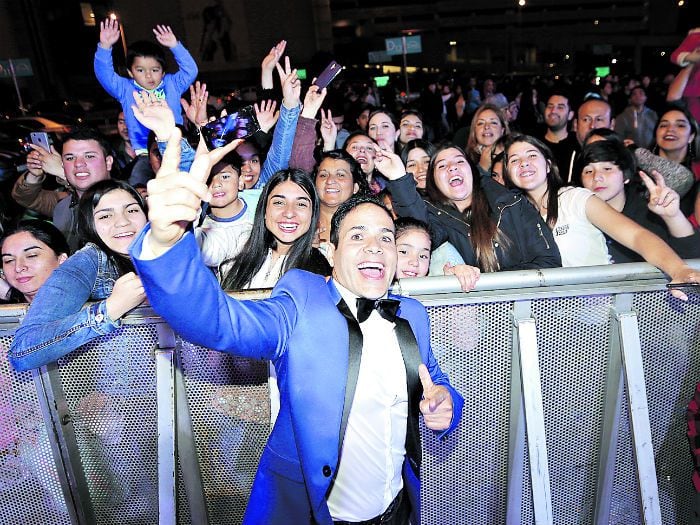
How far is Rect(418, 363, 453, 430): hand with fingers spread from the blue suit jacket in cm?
9

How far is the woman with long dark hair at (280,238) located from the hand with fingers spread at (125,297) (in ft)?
2.71

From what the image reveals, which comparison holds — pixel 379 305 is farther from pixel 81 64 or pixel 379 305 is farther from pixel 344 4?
Answer: pixel 344 4

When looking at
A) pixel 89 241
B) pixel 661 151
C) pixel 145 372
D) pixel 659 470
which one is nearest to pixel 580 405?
pixel 659 470

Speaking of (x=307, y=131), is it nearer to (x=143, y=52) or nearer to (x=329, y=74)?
(x=329, y=74)

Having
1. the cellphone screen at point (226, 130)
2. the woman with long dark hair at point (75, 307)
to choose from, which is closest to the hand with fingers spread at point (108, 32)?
the cellphone screen at point (226, 130)

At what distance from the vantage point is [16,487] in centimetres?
231

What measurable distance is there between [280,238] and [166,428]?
1211 mm

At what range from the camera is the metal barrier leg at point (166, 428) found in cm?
212

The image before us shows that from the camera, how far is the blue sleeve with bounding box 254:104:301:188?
4016mm

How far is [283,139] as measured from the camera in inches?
158

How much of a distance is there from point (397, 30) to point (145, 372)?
49762 mm

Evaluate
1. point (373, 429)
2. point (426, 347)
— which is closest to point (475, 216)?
point (426, 347)

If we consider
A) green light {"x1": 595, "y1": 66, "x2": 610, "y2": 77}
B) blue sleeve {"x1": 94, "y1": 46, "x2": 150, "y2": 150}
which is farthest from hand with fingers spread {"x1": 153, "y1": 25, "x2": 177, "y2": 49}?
green light {"x1": 595, "y1": 66, "x2": 610, "y2": 77}

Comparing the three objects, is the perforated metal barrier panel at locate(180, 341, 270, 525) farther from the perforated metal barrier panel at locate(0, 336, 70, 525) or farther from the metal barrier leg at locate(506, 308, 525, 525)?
the metal barrier leg at locate(506, 308, 525, 525)
